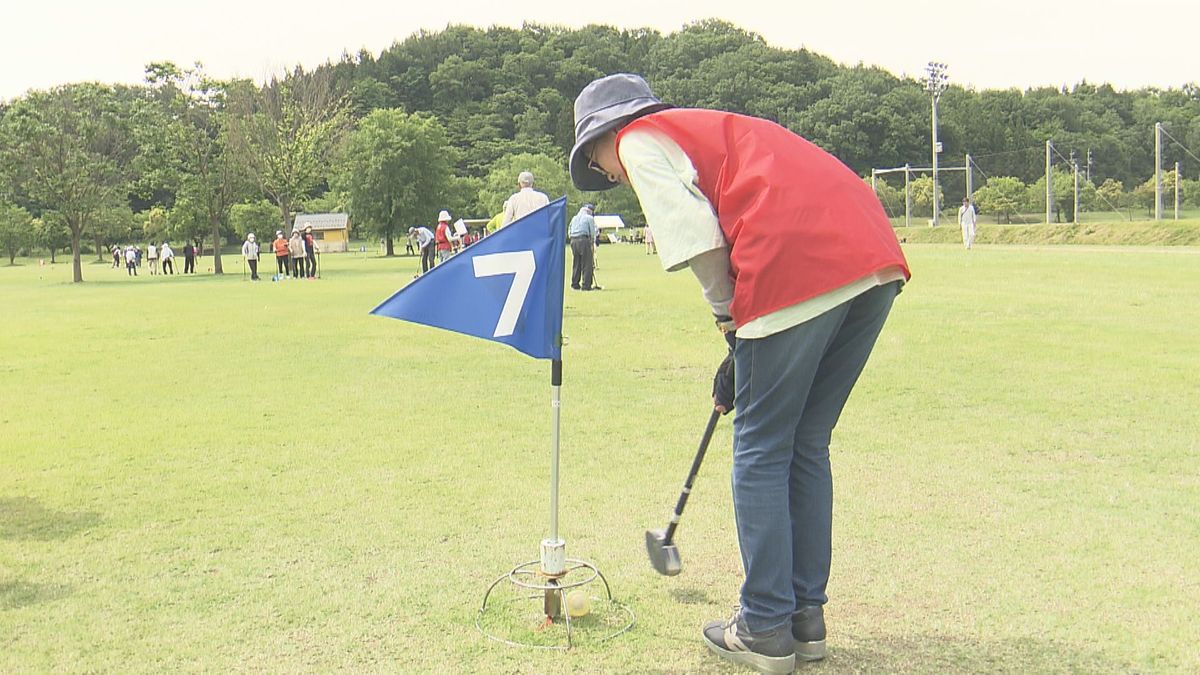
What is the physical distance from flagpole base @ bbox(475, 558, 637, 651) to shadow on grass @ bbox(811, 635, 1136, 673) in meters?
0.74

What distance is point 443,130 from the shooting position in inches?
3046

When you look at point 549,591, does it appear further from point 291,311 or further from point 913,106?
point 913,106

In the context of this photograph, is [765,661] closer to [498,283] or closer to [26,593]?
[498,283]

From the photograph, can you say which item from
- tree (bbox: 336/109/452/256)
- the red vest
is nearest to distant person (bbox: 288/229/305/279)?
the red vest

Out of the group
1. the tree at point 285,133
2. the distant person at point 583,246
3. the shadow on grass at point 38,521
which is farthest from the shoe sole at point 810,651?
the tree at point 285,133

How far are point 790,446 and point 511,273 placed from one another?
1166 millimetres

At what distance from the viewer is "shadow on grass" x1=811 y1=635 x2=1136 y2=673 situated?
131 inches

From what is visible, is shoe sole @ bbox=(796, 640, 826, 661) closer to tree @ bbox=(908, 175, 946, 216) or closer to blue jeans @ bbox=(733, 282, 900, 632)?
blue jeans @ bbox=(733, 282, 900, 632)

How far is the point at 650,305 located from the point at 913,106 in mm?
93810

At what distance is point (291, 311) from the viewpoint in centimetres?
1966

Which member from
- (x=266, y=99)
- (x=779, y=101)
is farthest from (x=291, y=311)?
(x=779, y=101)

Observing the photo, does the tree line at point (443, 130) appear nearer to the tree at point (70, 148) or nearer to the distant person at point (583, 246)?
the tree at point (70, 148)

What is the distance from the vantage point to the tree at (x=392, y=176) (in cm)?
7144

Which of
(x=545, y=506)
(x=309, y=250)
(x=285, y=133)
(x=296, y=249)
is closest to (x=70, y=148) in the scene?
(x=296, y=249)
